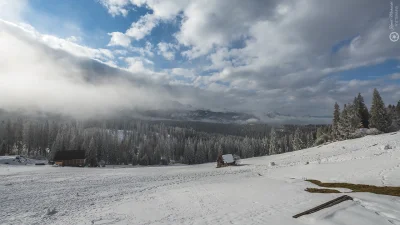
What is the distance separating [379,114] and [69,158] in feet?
Result: 352

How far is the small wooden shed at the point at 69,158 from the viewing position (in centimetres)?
7788

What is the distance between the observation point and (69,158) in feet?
260

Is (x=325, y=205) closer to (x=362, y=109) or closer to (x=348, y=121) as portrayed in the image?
(x=348, y=121)

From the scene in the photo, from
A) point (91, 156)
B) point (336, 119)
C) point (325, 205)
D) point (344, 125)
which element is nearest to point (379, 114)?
point (344, 125)

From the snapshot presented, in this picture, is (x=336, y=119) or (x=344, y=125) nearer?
(x=344, y=125)

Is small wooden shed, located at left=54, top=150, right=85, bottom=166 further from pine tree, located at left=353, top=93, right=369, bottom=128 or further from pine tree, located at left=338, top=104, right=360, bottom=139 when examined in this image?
pine tree, located at left=353, top=93, right=369, bottom=128

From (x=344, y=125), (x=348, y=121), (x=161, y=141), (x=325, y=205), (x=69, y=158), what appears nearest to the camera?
(x=325, y=205)

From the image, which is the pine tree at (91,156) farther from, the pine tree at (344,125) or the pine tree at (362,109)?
the pine tree at (362,109)

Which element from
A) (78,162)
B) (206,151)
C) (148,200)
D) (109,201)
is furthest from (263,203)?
(206,151)

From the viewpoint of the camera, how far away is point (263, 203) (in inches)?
674

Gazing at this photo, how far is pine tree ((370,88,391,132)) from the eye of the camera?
67.2 metres

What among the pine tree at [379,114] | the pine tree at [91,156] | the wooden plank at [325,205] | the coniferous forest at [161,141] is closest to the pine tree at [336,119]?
the coniferous forest at [161,141]

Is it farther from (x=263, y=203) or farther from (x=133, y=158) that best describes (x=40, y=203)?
(x=133, y=158)

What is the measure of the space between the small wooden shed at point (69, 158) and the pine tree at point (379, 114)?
337 ft
